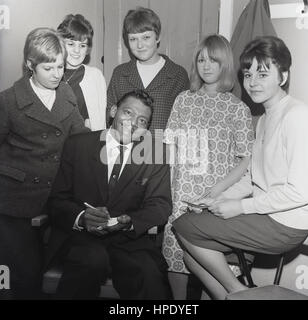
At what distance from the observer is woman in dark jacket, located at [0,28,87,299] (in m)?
1.60

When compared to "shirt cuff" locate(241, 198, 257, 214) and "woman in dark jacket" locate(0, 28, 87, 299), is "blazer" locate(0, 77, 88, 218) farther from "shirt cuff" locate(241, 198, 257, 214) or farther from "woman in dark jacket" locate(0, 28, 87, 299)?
"shirt cuff" locate(241, 198, 257, 214)

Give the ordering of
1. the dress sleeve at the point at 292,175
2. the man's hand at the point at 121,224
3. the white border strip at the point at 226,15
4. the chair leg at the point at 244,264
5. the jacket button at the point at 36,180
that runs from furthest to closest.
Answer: the white border strip at the point at 226,15 < the jacket button at the point at 36,180 < the man's hand at the point at 121,224 < the chair leg at the point at 244,264 < the dress sleeve at the point at 292,175

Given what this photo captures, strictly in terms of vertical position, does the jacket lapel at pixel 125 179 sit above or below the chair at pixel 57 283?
above

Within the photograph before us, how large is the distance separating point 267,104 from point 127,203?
2.01 feet

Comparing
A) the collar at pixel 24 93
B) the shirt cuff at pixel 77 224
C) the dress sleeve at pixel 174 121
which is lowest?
the shirt cuff at pixel 77 224

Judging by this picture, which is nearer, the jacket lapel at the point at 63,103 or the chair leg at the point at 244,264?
the chair leg at the point at 244,264

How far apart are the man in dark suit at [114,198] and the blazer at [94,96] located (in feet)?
0.30

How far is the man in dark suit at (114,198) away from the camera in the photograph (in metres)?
1.52

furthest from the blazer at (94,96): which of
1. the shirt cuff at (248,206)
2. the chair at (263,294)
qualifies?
the chair at (263,294)

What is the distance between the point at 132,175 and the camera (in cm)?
162

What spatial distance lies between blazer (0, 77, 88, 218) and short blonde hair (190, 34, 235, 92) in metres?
0.54

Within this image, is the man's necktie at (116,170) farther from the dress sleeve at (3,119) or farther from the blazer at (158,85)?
the dress sleeve at (3,119)

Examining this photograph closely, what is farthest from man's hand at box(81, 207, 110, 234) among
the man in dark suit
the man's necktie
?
the man's necktie
